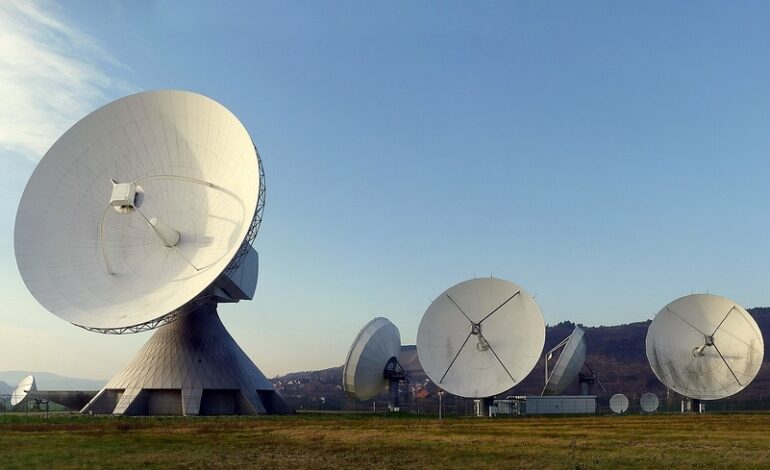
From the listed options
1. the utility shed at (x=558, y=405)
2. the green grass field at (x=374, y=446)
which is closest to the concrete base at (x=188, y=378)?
the green grass field at (x=374, y=446)

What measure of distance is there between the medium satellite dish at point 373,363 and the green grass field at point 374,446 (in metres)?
21.5

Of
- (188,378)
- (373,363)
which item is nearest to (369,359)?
(373,363)

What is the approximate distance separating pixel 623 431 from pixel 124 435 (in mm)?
26879

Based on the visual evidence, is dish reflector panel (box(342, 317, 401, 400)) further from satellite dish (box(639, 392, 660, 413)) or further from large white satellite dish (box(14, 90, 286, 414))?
satellite dish (box(639, 392, 660, 413))

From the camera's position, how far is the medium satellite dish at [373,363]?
68.7 metres

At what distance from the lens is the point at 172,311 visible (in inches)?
1719

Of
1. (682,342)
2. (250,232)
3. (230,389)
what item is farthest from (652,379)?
(250,232)

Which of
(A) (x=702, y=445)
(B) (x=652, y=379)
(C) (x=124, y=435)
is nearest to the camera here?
(A) (x=702, y=445)

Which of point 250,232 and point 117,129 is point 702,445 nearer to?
point 250,232

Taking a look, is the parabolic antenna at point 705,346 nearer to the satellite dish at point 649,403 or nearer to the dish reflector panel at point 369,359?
the satellite dish at point 649,403

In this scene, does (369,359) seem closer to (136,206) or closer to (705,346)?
(136,206)

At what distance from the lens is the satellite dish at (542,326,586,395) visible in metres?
70.2

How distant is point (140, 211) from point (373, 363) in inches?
1154

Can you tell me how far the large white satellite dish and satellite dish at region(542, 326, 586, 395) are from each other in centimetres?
3501
